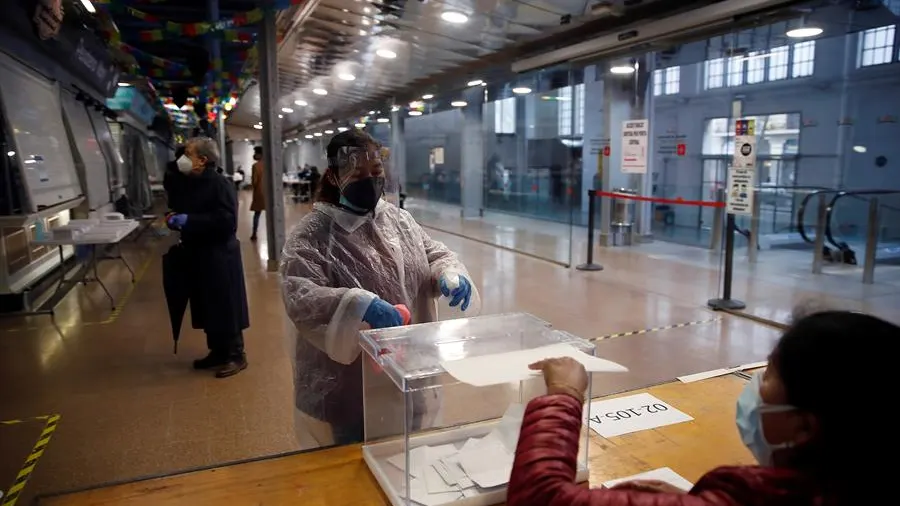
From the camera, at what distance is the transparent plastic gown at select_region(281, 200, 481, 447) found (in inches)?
64.3

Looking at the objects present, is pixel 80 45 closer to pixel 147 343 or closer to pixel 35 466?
pixel 147 343

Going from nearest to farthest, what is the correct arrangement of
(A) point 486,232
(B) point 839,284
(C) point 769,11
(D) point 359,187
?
(D) point 359,187 < (C) point 769,11 < (B) point 839,284 < (A) point 486,232

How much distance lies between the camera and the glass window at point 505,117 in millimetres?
11914

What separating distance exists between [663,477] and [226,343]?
3.19 m

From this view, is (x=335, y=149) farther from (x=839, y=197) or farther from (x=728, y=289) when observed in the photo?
(x=839, y=197)

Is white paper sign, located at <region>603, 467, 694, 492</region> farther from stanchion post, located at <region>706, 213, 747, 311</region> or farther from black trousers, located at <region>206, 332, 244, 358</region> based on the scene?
stanchion post, located at <region>706, 213, 747, 311</region>

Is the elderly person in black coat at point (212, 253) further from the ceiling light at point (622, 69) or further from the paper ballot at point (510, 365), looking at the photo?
the ceiling light at point (622, 69)

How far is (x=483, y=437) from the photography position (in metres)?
1.36

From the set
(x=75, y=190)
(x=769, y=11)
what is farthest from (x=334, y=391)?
(x=75, y=190)

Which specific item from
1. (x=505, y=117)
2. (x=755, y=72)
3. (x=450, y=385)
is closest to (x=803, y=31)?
(x=755, y=72)

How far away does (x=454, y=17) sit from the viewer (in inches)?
251

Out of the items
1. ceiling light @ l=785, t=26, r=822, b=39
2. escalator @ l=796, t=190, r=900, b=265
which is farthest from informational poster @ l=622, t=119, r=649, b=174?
escalator @ l=796, t=190, r=900, b=265

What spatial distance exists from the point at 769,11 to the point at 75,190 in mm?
7638

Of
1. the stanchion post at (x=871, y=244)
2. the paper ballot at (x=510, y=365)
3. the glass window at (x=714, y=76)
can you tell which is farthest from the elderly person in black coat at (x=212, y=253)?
the glass window at (x=714, y=76)
